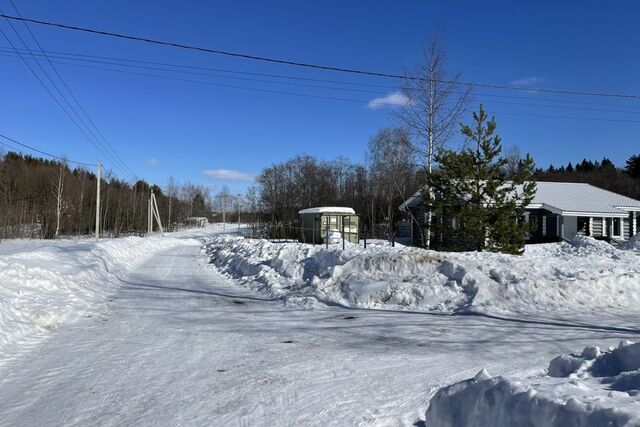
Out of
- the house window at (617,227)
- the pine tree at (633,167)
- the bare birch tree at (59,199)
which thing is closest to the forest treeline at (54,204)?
the bare birch tree at (59,199)

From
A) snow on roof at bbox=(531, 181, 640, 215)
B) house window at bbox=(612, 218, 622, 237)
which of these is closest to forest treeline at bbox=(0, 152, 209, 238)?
snow on roof at bbox=(531, 181, 640, 215)

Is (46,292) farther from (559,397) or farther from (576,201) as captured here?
(576,201)

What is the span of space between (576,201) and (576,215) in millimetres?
2896

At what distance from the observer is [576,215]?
37.1m

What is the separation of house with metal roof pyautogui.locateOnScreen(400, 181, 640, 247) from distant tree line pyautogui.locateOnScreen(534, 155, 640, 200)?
93.8 ft

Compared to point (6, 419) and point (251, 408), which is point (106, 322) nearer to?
point (6, 419)

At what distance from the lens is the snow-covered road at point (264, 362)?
4.96 metres

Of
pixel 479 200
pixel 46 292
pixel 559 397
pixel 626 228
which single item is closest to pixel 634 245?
pixel 479 200

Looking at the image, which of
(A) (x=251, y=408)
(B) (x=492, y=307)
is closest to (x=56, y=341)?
(A) (x=251, y=408)

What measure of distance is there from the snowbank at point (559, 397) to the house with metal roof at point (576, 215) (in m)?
32.4

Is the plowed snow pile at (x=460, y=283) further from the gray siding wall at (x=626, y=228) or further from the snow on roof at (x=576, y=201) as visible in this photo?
the gray siding wall at (x=626, y=228)

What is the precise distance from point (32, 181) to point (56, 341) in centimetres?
6303

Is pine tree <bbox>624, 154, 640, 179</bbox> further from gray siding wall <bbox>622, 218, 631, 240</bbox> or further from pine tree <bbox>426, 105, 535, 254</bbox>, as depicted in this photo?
pine tree <bbox>426, 105, 535, 254</bbox>

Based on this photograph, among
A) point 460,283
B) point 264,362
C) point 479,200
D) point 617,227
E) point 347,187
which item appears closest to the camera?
point 264,362
